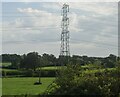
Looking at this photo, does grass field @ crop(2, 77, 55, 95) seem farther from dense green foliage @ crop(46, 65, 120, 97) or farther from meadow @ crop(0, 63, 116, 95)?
dense green foliage @ crop(46, 65, 120, 97)

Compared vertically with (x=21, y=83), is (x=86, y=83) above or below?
above

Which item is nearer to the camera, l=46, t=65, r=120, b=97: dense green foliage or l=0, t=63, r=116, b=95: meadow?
l=46, t=65, r=120, b=97: dense green foliage

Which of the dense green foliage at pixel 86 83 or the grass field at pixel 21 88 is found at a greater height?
the dense green foliage at pixel 86 83

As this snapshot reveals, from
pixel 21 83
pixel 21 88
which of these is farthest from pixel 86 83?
pixel 21 83

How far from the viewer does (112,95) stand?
40.9 ft

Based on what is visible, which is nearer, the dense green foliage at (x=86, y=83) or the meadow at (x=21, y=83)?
the dense green foliage at (x=86, y=83)

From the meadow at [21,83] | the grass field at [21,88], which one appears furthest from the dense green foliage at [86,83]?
the meadow at [21,83]

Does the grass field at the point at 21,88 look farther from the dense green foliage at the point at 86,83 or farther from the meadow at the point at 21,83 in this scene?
the dense green foliage at the point at 86,83

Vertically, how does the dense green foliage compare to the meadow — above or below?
above

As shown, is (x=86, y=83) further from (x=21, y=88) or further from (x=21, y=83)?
(x=21, y=83)

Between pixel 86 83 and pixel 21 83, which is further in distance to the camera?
pixel 21 83

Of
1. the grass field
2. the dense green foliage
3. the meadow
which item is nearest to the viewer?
the dense green foliage

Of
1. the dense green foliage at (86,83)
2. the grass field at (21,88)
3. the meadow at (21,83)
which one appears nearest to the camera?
the dense green foliage at (86,83)

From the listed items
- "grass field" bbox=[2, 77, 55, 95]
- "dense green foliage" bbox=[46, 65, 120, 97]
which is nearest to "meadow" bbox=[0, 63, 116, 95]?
"grass field" bbox=[2, 77, 55, 95]
